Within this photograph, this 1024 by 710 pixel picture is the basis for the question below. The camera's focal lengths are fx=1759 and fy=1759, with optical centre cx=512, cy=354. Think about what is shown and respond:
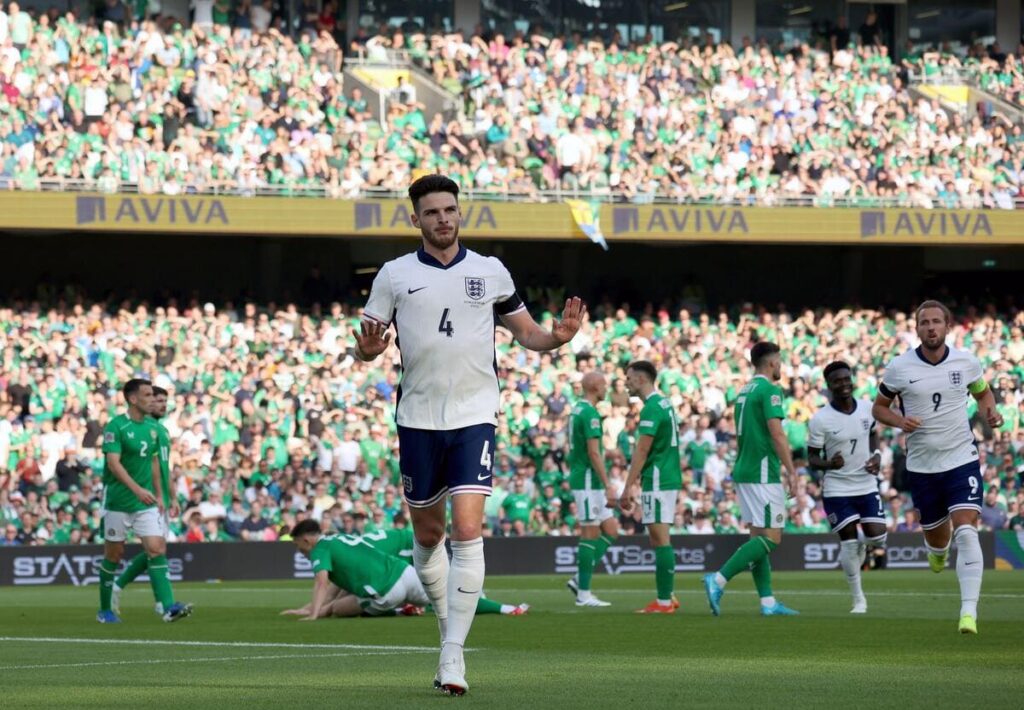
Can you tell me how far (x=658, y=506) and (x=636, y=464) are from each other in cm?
A: 66

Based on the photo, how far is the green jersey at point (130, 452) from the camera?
15844mm

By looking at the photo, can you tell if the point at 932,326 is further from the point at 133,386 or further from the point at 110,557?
the point at 110,557

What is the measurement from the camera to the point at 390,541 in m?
15.9

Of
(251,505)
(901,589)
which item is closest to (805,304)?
(251,505)

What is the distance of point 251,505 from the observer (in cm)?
2666

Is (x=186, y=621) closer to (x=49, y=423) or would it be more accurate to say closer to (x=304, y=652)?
(x=304, y=652)

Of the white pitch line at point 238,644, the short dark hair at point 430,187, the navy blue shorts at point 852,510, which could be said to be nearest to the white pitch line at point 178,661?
the white pitch line at point 238,644

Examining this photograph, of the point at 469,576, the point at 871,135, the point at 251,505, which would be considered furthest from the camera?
the point at 871,135

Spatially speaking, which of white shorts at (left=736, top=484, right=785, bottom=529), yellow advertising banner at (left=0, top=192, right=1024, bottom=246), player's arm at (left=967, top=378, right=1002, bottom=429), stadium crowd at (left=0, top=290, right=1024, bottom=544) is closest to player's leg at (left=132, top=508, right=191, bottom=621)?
white shorts at (left=736, top=484, right=785, bottom=529)

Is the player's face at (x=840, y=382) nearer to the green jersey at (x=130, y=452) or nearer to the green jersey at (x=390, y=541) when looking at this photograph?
A: the green jersey at (x=390, y=541)

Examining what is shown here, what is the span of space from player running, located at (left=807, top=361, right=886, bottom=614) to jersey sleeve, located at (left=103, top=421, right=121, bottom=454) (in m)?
6.34

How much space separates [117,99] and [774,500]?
67.3 feet

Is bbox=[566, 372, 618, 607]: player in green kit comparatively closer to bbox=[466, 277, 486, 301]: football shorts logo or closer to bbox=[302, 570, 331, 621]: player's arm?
bbox=[302, 570, 331, 621]: player's arm

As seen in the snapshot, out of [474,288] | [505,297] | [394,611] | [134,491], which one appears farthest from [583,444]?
[474,288]
